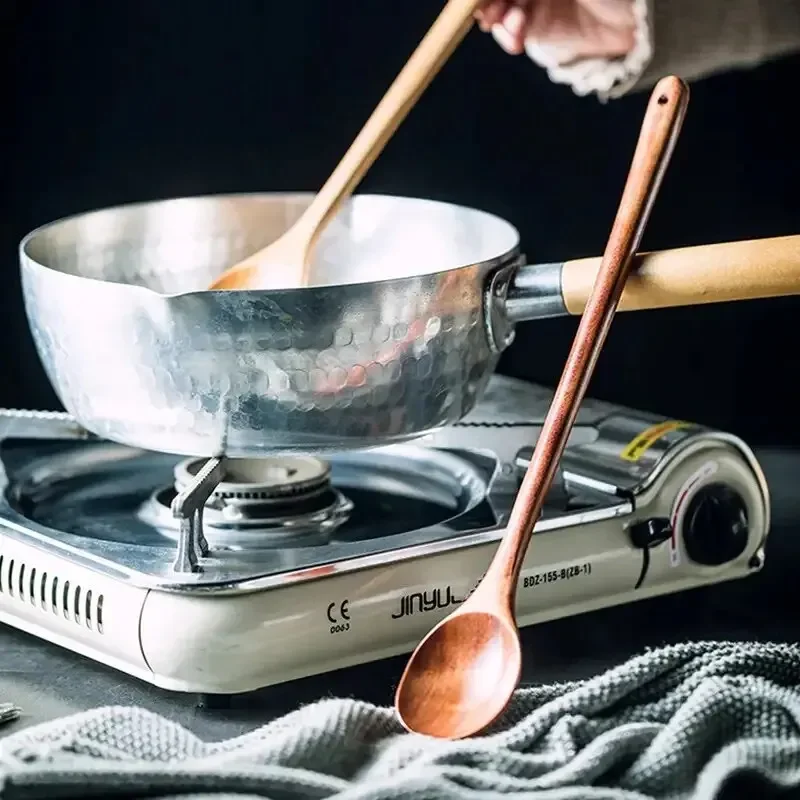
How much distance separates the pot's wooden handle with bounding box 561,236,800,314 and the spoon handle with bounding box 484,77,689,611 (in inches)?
0.7

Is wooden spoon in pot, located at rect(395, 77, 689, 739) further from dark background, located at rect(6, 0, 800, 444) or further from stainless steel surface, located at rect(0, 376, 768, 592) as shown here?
dark background, located at rect(6, 0, 800, 444)

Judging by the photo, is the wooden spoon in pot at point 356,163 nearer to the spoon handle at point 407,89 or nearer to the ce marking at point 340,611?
the spoon handle at point 407,89

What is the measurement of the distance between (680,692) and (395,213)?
407 mm

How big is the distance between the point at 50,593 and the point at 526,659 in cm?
26

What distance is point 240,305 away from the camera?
31.8 inches

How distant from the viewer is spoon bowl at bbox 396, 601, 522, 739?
767 mm

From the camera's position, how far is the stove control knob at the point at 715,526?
0.96 m

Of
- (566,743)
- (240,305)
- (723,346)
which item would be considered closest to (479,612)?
(566,743)

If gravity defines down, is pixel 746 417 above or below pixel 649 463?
above

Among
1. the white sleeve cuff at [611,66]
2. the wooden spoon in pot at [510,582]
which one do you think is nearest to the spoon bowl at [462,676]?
the wooden spoon in pot at [510,582]

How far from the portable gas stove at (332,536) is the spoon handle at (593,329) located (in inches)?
3.1

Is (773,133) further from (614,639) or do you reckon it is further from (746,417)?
(614,639)

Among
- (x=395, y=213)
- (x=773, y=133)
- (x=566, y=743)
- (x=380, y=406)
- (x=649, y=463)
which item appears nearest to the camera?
(x=566, y=743)

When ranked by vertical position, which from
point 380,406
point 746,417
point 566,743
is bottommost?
point 566,743
